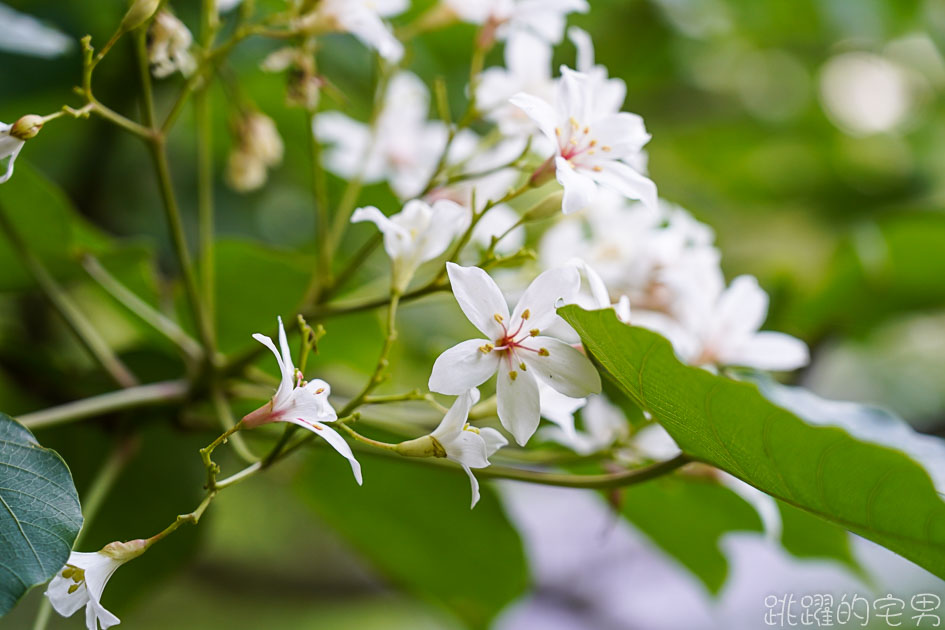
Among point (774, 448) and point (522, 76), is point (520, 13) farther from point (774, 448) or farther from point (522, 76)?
point (774, 448)

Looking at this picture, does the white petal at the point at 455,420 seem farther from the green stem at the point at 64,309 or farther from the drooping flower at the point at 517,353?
the green stem at the point at 64,309

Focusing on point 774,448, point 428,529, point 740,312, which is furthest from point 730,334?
point 428,529

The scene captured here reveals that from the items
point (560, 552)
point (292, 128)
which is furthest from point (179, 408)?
point (560, 552)

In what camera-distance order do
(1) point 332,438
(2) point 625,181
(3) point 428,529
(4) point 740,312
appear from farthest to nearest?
(3) point 428,529 → (4) point 740,312 → (2) point 625,181 → (1) point 332,438

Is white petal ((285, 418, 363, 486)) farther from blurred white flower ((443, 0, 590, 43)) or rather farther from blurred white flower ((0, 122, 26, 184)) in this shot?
blurred white flower ((443, 0, 590, 43))

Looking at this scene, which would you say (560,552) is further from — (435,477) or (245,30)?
(245,30)

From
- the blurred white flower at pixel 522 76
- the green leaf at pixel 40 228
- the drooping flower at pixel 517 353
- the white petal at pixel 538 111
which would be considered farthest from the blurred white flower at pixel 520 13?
the green leaf at pixel 40 228

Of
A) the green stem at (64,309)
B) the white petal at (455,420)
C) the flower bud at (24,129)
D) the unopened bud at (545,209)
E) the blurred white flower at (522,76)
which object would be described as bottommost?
the green stem at (64,309)
